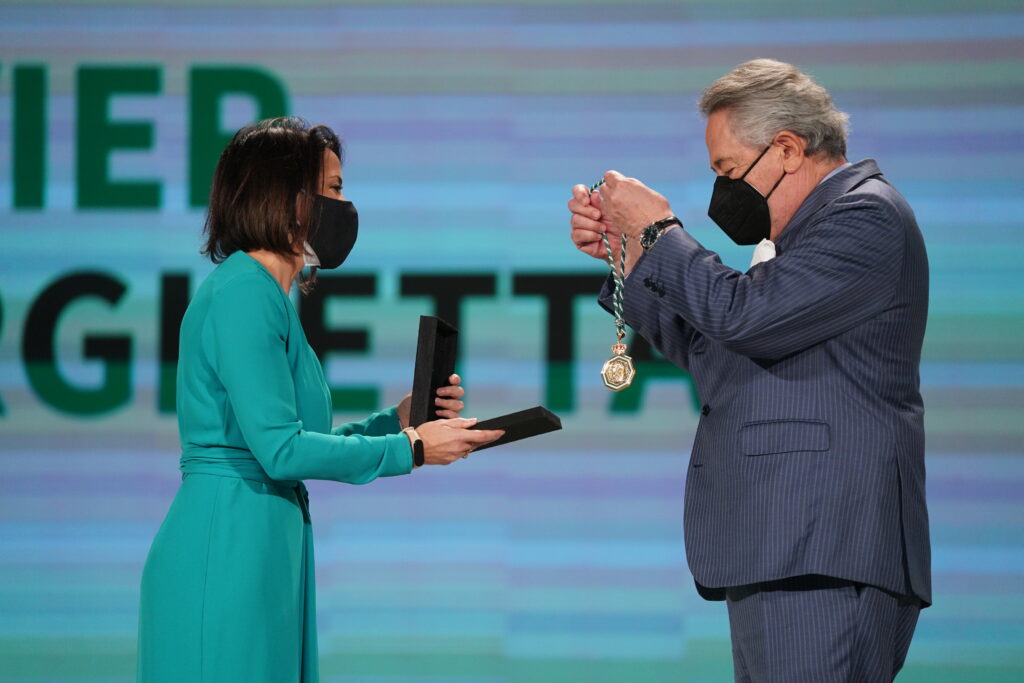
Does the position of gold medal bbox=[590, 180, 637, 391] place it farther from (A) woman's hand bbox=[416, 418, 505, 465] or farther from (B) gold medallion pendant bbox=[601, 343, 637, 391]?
(A) woman's hand bbox=[416, 418, 505, 465]

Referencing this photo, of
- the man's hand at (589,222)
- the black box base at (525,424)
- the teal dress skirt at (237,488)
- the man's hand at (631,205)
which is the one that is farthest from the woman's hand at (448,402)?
the man's hand at (631,205)

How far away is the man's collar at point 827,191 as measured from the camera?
6.04 ft

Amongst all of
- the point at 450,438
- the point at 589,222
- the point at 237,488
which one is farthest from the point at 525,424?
the point at 237,488

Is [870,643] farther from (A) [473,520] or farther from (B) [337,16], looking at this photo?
(B) [337,16]

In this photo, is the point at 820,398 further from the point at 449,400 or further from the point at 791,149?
the point at 449,400

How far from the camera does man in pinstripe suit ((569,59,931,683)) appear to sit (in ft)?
5.50

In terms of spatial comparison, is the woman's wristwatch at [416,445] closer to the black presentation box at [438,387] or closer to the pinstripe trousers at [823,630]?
the black presentation box at [438,387]

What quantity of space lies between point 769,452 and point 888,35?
8.08 ft

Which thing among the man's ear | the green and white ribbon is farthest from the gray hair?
the green and white ribbon

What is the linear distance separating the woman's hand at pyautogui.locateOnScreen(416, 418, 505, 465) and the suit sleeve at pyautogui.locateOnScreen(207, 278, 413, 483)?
0.56 ft

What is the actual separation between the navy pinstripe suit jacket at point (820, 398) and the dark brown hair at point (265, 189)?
2.14ft

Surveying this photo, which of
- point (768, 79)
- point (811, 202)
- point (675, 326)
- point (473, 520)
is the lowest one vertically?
point (473, 520)

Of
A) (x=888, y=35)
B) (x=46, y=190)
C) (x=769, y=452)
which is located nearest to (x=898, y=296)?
(x=769, y=452)

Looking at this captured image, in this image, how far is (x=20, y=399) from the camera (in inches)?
149
